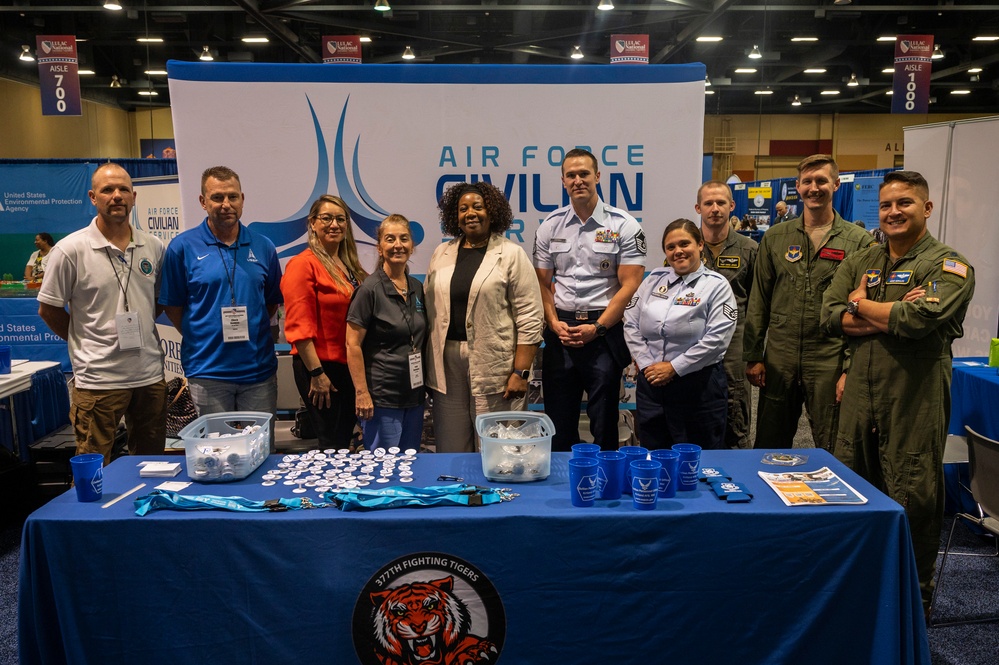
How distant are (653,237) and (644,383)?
3.87 ft

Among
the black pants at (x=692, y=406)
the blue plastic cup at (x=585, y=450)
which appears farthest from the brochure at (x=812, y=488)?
the black pants at (x=692, y=406)

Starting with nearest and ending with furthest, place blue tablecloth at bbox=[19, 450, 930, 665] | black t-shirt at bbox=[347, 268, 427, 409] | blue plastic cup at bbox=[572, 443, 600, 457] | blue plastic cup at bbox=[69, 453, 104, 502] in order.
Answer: blue tablecloth at bbox=[19, 450, 930, 665], blue plastic cup at bbox=[69, 453, 104, 502], blue plastic cup at bbox=[572, 443, 600, 457], black t-shirt at bbox=[347, 268, 427, 409]

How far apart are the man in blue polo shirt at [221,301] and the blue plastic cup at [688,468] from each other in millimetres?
1787

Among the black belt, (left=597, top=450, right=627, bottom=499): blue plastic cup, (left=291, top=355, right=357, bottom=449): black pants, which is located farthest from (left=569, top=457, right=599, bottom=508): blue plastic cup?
(left=291, top=355, right=357, bottom=449): black pants

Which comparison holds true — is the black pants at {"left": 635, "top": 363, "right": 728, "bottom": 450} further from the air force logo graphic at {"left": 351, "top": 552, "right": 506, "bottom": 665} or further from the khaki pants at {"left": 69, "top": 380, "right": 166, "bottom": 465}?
the khaki pants at {"left": 69, "top": 380, "right": 166, "bottom": 465}

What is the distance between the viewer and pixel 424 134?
370cm

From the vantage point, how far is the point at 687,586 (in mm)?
1863

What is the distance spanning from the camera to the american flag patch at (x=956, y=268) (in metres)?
2.42

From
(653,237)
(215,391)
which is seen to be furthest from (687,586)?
(653,237)

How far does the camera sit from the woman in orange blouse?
2.90m

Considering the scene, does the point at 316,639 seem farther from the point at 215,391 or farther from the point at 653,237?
the point at 653,237

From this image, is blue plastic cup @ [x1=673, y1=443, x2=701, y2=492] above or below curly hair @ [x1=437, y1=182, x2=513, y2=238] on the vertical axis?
below

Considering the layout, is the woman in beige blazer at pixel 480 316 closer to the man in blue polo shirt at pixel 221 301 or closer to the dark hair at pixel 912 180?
the man in blue polo shirt at pixel 221 301

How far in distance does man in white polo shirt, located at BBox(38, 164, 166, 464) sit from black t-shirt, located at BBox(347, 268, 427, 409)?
3.07 ft
